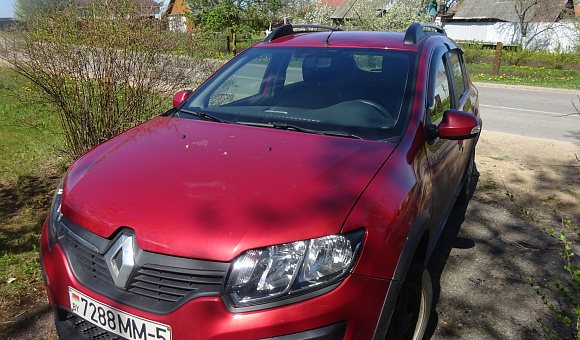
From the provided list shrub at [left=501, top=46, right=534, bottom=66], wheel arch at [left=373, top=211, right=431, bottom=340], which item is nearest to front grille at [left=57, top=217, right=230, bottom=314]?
wheel arch at [left=373, top=211, right=431, bottom=340]

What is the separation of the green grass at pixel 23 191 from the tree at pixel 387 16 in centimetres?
1480

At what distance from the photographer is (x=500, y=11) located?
49.7 meters

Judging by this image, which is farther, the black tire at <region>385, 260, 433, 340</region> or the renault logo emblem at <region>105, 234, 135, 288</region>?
the black tire at <region>385, 260, 433, 340</region>

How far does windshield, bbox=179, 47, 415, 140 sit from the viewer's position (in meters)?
2.87

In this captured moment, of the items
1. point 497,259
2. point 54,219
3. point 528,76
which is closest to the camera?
point 54,219

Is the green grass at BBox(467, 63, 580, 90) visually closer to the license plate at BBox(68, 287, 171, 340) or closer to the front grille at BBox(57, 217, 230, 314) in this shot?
the front grille at BBox(57, 217, 230, 314)

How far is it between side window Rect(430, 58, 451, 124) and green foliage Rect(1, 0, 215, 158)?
3182mm

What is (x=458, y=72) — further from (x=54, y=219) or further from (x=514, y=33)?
(x=514, y=33)

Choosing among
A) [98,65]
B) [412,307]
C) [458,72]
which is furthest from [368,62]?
[98,65]

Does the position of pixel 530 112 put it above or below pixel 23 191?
above

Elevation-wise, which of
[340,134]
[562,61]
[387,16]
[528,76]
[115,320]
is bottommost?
[115,320]

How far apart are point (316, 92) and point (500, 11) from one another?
53.7 meters

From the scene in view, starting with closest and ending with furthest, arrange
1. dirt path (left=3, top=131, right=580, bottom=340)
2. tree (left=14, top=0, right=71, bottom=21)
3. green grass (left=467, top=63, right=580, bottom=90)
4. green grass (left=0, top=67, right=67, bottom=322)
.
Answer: dirt path (left=3, top=131, right=580, bottom=340) → green grass (left=0, top=67, right=67, bottom=322) → tree (left=14, top=0, right=71, bottom=21) → green grass (left=467, top=63, right=580, bottom=90)

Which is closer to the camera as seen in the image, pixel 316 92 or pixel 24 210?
pixel 316 92
